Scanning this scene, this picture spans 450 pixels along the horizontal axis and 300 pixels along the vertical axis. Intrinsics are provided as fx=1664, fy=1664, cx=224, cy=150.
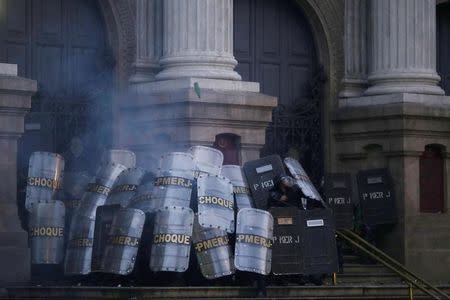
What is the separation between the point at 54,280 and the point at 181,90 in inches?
143

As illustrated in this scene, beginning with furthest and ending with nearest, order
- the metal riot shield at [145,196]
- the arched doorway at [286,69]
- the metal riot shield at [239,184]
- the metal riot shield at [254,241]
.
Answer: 1. the arched doorway at [286,69]
2. the metal riot shield at [239,184]
3. the metal riot shield at [145,196]
4. the metal riot shield at [254,241]

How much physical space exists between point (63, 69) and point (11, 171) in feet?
12.4

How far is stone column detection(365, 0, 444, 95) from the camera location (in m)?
28.0

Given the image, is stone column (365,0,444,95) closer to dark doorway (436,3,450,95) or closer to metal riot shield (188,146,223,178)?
dark doorway (436,3,450,95)

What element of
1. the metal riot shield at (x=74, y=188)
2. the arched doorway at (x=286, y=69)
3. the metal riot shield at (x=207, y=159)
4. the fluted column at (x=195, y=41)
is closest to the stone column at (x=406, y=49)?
the arched doorway at (x=286, y=69)

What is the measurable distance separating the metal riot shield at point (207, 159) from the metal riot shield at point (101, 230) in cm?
134

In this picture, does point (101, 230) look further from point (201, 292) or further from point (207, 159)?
point (201, 292)

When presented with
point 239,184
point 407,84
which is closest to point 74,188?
point 239,184

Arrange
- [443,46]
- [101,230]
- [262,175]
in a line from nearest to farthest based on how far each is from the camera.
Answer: [101,230]
[262,175]
[443,46]

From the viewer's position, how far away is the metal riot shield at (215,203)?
2242 cm

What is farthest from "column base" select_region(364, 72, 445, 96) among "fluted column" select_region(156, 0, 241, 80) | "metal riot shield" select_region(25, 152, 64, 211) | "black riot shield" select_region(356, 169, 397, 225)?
"metal riot shield" select_region(25, 152, 64, 211)

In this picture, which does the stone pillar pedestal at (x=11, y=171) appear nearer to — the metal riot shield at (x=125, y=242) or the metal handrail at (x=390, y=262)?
the metal riot shield at (x=125, y=242)

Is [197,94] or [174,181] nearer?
[174,181]

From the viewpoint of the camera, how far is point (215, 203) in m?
22.6
